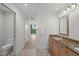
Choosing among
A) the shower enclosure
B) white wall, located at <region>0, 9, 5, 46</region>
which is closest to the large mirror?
the shower enclosure

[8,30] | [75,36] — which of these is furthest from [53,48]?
[8,30]

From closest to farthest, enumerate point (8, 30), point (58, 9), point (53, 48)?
point (58, 9) → point (8, 30) → point (53, 48)

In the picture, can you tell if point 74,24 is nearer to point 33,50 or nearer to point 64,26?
point 64,26

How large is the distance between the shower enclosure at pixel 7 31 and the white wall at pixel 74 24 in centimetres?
135

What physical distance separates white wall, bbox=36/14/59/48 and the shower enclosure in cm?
68

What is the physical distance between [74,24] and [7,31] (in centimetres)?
177

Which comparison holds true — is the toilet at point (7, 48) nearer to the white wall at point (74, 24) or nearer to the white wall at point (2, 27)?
the white wall at point (2, 27)

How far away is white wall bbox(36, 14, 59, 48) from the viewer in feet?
9.82

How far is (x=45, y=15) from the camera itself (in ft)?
10.1

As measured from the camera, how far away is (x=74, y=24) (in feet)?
10.2

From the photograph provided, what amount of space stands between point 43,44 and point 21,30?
76cm

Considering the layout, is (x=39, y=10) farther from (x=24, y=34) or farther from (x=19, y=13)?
(x=24, y=34)

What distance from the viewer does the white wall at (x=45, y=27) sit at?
299 cm

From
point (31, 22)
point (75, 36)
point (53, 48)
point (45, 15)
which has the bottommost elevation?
point (53, 48)
